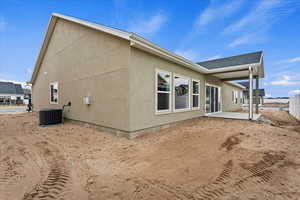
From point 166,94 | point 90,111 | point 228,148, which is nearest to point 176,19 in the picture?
point 166,94

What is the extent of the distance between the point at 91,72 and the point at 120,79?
2.11 m

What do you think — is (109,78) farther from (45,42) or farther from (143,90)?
(45,42)

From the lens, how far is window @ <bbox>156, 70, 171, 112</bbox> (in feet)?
18.1

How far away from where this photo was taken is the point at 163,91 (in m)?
5.73

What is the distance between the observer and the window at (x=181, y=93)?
6.44 meters

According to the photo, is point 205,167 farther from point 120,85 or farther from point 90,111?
point 90,111

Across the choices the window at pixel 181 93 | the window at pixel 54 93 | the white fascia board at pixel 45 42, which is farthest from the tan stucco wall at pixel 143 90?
the white fascia board at pixel 45 42

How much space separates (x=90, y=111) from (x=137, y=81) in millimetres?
2937

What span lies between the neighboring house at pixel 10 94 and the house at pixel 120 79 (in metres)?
27.3

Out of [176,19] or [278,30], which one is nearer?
[278,30]

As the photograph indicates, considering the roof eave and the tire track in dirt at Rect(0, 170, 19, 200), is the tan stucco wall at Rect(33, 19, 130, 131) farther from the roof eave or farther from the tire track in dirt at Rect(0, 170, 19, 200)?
the tire track in dirt at Rect(0, 170, 19, 200)

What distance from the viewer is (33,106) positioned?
1306cm

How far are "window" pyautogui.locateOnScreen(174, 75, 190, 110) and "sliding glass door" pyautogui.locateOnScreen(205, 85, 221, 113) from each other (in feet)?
9.44

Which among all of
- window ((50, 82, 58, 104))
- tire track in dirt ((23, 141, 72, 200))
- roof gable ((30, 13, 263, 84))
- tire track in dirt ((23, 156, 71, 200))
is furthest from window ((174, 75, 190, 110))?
window ((50, 82, 58, 104))
